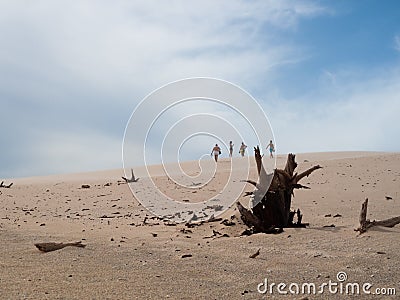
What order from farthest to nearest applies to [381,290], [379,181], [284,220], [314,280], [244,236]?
1. [379,181]
2. [284,220]
3. [244,236]
4. [314,280]
5. [381,290]

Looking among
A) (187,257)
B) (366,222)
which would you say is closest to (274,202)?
(366,222)

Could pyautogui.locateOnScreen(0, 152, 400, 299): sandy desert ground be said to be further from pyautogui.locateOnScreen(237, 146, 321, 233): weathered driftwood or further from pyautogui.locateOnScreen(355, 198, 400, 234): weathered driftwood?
pyautogui.locateOnScreen(237, 146, 321, 233): weathered driftwood

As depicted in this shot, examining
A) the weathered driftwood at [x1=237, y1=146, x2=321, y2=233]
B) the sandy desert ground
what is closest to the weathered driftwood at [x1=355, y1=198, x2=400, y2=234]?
the sandy desert ground

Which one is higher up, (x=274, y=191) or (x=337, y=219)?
(x=274, y=191)

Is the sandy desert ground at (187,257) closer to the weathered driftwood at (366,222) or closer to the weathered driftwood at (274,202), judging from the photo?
the weathered driftwood at (366,222)

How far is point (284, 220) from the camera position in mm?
5840

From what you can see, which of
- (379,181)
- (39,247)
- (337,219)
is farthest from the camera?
(379,181)

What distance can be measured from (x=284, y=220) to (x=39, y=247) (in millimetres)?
3071

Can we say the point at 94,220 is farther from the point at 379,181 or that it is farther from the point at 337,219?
the point at 379,181

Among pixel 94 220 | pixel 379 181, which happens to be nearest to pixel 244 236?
pixel 94 220

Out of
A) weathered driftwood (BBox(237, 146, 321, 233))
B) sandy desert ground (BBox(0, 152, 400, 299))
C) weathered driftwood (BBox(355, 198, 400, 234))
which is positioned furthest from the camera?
weathered driftwood (BBox(237, 146, 321, 233))

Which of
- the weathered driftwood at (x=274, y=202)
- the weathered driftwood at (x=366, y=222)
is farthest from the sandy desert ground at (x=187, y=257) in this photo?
the weathered driftwood at (x=274, y=202)

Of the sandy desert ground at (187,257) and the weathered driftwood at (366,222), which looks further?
the weathered driftwood at (366,222)

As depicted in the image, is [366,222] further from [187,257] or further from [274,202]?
[187,257]
